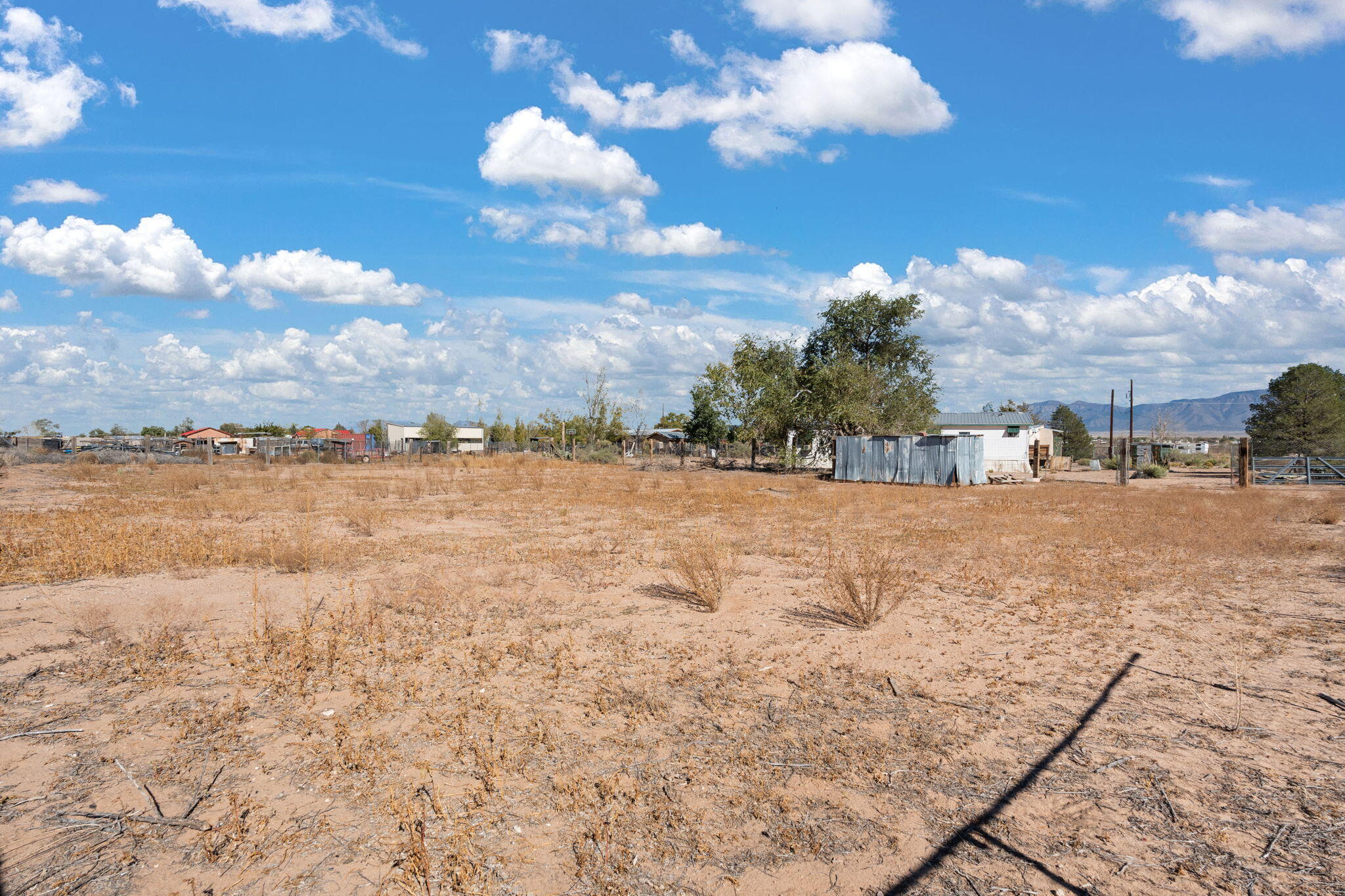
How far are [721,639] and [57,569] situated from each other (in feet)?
30.4

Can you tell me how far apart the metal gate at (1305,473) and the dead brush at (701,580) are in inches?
1285

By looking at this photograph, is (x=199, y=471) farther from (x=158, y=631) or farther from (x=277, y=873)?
(x=277, y=873)

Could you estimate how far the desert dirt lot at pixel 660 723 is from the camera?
3697 millimetres

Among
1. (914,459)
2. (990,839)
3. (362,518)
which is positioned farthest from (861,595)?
(914,459)

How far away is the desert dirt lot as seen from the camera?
3.70 m

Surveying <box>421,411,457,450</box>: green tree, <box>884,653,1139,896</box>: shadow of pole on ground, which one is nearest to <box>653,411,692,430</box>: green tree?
<box>421,411,457,450</box>: green tree

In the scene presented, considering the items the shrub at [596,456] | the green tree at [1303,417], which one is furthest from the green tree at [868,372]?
the green tree at [1303,417]

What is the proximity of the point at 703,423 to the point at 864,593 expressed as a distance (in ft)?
164

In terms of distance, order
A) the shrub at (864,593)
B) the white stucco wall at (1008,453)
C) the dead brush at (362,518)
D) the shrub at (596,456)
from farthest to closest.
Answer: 1. the shrub at (596,456)
2. the white stucco wall at (1008,453)
3. the dead brush at (362,518)
4. the shrub at (864,593)

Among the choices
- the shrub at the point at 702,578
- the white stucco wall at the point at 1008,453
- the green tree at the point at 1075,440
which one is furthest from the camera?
the green tree at the point at 1075,440

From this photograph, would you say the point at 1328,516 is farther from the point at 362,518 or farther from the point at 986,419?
the point at 986,419

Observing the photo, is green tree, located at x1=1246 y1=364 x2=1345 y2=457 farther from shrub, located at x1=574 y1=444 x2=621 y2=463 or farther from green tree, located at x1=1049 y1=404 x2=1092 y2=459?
shrub, located at x1=574 y1=444 x2=621 y2=463

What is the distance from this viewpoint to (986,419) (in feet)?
203

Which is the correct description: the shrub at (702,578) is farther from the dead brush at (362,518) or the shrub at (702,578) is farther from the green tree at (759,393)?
the green tree at (759,393)
